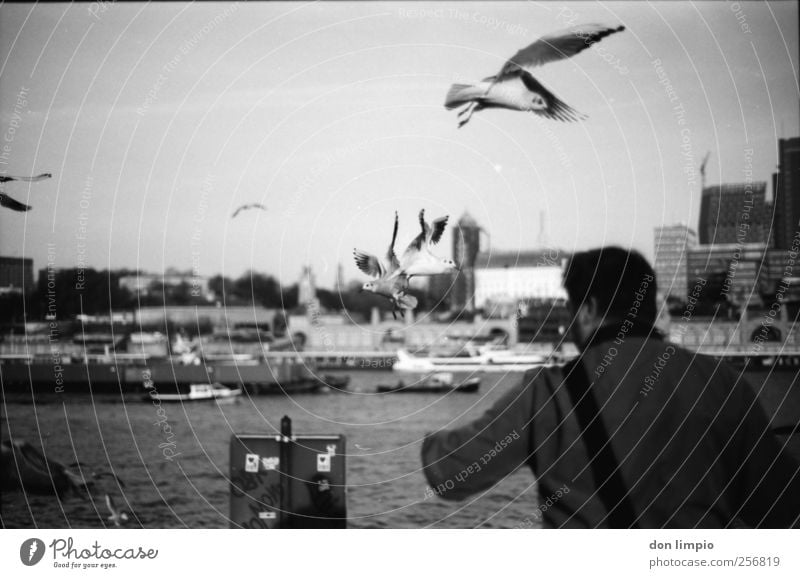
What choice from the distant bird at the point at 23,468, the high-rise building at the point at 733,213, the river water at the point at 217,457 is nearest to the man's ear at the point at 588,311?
the river water at the point at 217,457

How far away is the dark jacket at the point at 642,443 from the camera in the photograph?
4.54ft

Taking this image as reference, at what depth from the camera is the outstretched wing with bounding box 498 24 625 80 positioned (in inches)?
105

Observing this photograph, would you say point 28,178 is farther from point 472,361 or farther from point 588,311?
point 472,361

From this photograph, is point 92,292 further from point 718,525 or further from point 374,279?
point 718,525

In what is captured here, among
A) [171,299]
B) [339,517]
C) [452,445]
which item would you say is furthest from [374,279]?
[171,299]

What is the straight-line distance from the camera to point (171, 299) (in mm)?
8953

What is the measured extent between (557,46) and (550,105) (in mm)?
299

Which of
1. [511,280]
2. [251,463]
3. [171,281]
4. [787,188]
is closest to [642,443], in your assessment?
[251,463]

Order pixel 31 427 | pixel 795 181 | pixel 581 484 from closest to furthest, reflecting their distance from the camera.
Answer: pixel 581 484 → pixel 795 181 → pixel 31 427

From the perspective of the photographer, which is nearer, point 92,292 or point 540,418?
point 540,418

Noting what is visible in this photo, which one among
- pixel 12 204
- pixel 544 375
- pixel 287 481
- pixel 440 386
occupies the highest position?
pixel 12 204

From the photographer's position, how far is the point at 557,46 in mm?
2725

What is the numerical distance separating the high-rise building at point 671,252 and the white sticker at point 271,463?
5.38ft
